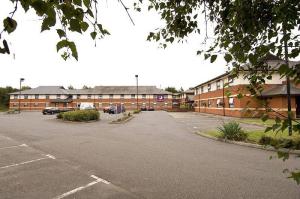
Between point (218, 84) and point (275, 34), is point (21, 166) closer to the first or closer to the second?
point (275, 34)

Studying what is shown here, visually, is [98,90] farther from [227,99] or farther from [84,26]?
[84,26]

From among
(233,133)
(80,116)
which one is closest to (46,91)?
(80,116)

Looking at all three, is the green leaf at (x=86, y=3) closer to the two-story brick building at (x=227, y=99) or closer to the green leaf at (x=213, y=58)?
the green leaf at (x=213, y=58)

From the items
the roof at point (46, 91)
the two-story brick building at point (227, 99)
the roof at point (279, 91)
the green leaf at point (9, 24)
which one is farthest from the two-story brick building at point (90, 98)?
the green leaf at point (9, 24)

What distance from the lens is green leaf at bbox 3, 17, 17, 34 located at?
2006 mm

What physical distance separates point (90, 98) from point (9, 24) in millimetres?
82554

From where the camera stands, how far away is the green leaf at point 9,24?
2.01m

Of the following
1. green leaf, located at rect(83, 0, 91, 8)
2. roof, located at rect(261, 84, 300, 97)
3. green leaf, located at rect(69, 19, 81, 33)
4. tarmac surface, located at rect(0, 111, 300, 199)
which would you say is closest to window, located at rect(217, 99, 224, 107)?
roof, located at rect(261, 84, 300, 97)

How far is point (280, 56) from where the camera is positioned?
10.1 ft

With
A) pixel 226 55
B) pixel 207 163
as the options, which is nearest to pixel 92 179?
pixel 207 163

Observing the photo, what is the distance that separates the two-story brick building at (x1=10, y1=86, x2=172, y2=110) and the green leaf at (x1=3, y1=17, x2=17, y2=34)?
8008 centimetres

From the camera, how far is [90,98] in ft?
272

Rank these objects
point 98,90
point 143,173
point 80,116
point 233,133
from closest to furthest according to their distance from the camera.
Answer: point 143,173, point 233,133, point 80,116, point 98,90

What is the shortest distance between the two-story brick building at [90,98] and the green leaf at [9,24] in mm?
80083
